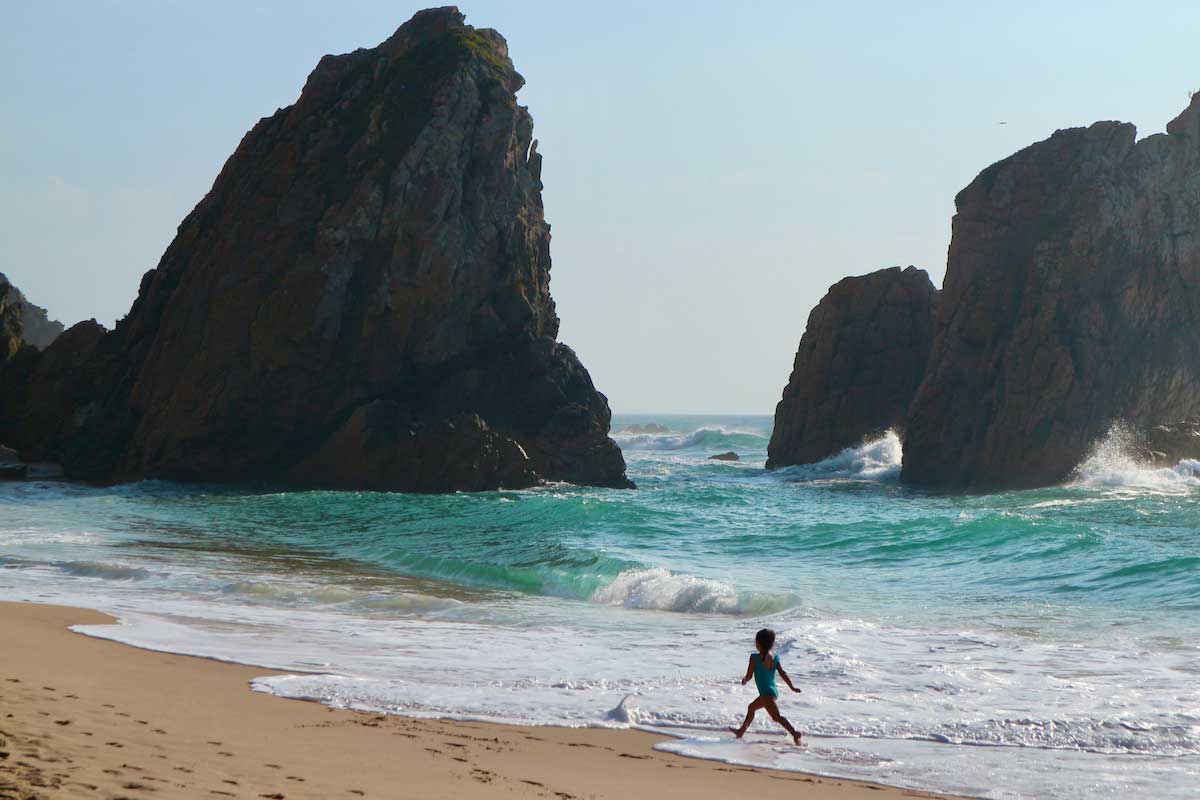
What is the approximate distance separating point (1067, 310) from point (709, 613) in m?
25.8

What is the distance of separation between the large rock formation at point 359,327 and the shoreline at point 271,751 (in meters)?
25.5

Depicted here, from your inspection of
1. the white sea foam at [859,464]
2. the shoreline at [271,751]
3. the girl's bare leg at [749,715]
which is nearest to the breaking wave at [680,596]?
the girl's bare leg at [749,715]

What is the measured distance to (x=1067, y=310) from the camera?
37594 mm

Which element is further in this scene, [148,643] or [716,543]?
[716,543]

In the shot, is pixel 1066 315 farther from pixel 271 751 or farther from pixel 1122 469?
pixel 271 751

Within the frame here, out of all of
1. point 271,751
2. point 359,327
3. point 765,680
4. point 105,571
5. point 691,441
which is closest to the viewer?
point 271,751

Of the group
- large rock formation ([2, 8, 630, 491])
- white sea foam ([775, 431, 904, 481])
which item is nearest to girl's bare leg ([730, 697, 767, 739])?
large rock formation ([2, 8, 630, 491])

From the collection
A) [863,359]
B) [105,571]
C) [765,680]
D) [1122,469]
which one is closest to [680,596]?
[765,680]

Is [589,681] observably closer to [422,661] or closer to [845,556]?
[422,661]

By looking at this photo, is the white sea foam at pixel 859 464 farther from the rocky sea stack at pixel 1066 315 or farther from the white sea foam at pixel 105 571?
the white sea foam at pixel 105 571

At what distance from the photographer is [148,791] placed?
5918 millimetres

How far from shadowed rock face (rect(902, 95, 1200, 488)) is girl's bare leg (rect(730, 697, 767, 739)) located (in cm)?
3024

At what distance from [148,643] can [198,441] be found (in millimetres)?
24834

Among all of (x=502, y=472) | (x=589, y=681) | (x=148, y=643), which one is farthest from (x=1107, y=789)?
(x=502, y=472)
